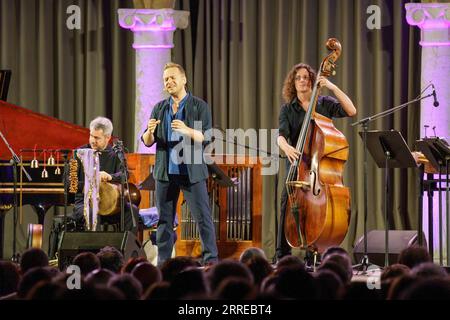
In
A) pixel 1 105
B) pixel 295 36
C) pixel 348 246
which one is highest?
pixel 295 36

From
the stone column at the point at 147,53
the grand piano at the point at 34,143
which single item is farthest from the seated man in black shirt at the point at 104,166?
the stone column at the point at 147,53

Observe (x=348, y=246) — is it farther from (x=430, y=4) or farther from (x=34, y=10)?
(x=34, y=10)

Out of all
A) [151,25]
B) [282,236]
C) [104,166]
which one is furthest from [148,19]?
[282,236]

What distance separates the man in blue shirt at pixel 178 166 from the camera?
20.0ft

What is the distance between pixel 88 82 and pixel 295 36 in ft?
8.29

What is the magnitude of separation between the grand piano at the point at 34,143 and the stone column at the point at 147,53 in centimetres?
126

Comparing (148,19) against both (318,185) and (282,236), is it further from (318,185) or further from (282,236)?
(318,185)

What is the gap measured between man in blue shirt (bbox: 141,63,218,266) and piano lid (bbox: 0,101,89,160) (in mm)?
2107

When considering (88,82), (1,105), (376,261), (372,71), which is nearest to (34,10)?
(88,82)

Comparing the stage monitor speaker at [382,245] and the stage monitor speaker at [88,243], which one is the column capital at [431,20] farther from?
the stage monitor speaker at [88,243]

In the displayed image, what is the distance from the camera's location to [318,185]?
6.29 metres

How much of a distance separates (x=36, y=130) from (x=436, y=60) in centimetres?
408

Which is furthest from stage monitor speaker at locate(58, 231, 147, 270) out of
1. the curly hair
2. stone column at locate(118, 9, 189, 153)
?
stone column at locate(118, 9, 189, 153)
